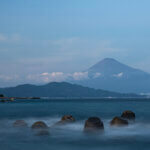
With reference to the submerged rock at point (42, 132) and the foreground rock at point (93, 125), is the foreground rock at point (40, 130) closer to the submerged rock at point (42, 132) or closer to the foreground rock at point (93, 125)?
the submerged rock at point (42, 132)

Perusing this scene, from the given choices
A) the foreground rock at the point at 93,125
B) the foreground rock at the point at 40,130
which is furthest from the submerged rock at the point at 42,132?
the foreground rock at the point at 93,125

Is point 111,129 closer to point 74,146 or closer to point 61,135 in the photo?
point 61,135

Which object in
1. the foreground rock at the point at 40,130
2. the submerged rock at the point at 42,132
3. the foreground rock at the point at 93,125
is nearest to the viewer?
the submerged rock at the point at 42,132

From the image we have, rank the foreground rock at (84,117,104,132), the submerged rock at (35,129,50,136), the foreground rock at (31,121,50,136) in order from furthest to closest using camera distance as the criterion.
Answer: the foreground rock at (84,117,104,132)
the foreground rock at (31,121,50,136)
the submerged rock at (35,129,50,136)

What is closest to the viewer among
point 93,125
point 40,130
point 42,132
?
point 42,132

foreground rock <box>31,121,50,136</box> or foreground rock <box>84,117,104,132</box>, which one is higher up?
foreground rock <box>84,117,104,132</box>

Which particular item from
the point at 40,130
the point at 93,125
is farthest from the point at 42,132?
the point at 93,125

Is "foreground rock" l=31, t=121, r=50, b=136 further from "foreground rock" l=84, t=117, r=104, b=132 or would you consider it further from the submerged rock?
"foreground rock" l=84, t=117, r=104, b=132

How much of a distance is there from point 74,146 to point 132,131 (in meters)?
10.3

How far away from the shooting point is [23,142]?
93.8 feet

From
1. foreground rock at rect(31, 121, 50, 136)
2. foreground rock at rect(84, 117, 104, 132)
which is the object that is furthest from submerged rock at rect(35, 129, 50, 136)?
foreground rock at rect(84, 117, 104, 132)

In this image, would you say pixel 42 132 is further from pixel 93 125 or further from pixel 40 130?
pixel 93 125

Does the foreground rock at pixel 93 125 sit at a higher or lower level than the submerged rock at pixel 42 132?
higher

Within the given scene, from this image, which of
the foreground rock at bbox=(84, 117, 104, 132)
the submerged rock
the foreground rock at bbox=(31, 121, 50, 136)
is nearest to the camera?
the submerged rock
